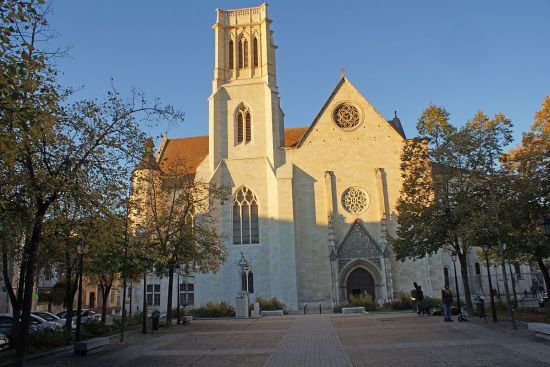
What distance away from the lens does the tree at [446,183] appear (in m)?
21.7

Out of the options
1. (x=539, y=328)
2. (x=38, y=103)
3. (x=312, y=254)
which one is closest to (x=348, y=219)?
(x=312, y=254)

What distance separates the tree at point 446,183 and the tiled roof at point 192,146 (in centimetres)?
2014

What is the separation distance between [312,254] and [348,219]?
384 centimetres

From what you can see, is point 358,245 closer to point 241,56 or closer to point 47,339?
point 241,56

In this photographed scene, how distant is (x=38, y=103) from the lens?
34.0 ft

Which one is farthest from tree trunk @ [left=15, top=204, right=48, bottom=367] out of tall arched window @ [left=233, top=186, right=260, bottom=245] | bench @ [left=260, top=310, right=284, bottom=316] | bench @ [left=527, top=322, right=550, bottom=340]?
tall arched window @ [left=233, top=186, right=260, bottom=245]

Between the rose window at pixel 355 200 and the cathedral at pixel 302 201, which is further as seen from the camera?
the rose window at pixel 355 200

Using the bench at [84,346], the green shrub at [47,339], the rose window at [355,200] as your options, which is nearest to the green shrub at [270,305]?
the rose window at [355,200]

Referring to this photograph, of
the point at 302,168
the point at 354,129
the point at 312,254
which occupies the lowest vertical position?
the point at 312,254

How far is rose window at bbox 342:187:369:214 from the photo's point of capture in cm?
3628

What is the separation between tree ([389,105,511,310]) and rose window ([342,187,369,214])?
10526 millimetres

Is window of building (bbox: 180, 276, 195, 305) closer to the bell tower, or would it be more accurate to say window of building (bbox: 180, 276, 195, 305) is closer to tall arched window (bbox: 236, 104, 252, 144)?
the bell tower

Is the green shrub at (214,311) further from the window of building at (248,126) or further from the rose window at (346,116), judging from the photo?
the rose window at (346,116)

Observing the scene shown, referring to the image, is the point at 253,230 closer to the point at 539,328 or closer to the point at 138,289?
the point at 138,289
